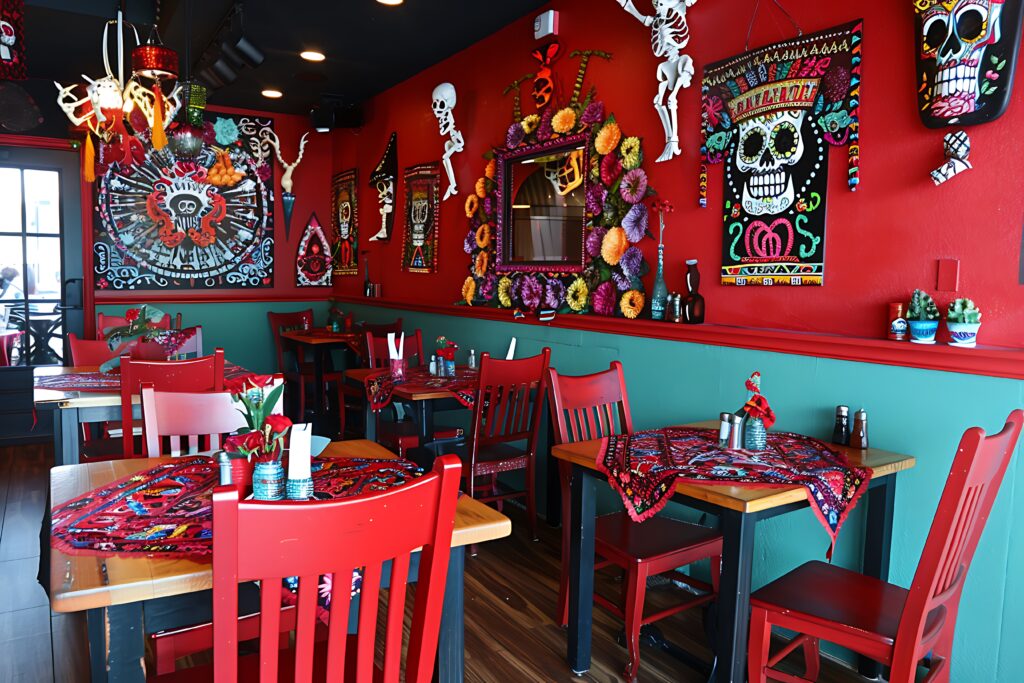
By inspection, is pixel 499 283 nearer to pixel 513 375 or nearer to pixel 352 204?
pixel 513 375

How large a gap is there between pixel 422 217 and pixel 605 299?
2212 millimetres

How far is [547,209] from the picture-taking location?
4.01 m

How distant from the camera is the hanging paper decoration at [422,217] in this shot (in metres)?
5.16

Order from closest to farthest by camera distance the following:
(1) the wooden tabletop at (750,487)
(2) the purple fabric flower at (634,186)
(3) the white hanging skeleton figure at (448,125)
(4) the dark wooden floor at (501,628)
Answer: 1. (1) the wooden tabletop at (750,487)
2. (4) the dark wooden floor at (501,628)
3. (2) the purple fabric flower at (634,186)
4. (3) the white hanging skeleton figure at (448,125)

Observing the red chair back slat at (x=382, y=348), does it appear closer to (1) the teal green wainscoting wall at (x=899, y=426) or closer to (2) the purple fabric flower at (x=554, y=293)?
(2) the purple fabric flower at (x=554, y=293)

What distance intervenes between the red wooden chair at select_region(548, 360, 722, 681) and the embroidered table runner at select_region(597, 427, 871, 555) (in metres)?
0.31

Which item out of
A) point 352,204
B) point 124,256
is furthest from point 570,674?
point 124,256

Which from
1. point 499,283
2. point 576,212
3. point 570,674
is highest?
point 576,212

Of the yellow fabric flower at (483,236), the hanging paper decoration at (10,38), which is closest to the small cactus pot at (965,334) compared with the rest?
the yellow fabric flower at (483,236)

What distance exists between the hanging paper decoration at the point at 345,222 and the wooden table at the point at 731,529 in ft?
15.4

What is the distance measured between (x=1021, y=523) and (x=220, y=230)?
635 centimetres

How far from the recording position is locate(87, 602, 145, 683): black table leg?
44.8 inches

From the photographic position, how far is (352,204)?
259 inches

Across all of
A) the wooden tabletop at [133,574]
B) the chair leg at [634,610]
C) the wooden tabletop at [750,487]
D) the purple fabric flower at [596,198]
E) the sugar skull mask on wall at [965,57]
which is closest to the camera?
the wooden tabletop at [133,574]
